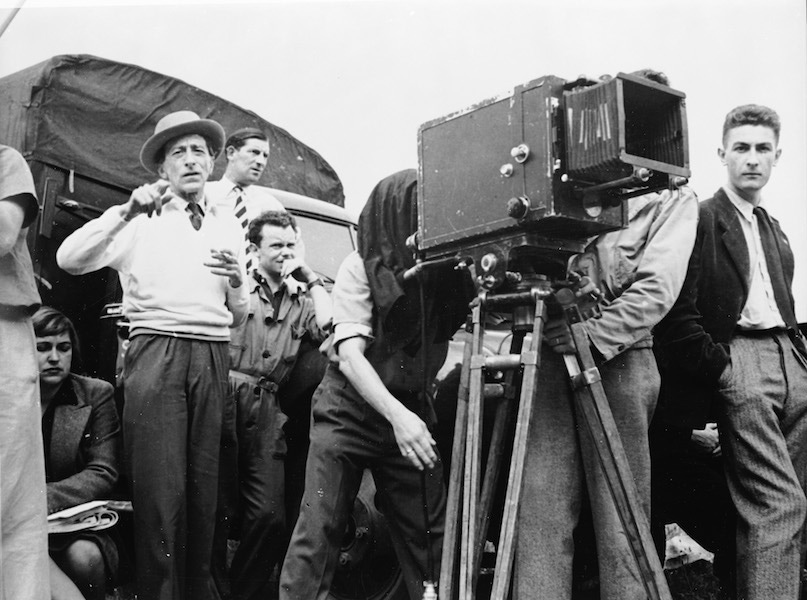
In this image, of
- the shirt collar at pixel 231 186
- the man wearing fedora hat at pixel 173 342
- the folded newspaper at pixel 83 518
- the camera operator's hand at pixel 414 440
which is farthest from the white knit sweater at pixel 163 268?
the camera operator's hand at pixel 414 440

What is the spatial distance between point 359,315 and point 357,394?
255 millimetres

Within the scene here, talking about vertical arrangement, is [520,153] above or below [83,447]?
above

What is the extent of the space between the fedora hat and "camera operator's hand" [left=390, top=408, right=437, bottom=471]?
172 cm

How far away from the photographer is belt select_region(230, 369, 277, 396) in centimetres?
361

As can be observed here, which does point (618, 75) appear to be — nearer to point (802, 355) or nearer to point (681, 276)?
point (681, 276)

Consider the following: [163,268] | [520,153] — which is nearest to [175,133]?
[163,268]

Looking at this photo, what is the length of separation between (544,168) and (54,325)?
2023 millimetres

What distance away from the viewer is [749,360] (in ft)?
10.1

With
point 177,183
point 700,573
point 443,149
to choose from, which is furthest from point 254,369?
point 700,573

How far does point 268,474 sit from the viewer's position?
3527 millimetres

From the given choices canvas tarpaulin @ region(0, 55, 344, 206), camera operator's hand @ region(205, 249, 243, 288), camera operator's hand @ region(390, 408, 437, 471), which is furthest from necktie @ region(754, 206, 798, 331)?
canvas tarpaulin @ region(0, 55, 344, 206)

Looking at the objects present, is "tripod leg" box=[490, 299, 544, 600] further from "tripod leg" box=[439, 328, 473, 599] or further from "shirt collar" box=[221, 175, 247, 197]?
"shirt collar" box=[221, 175, 247, 197]

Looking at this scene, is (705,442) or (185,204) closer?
(185,204)

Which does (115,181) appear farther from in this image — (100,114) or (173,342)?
(173,342)
